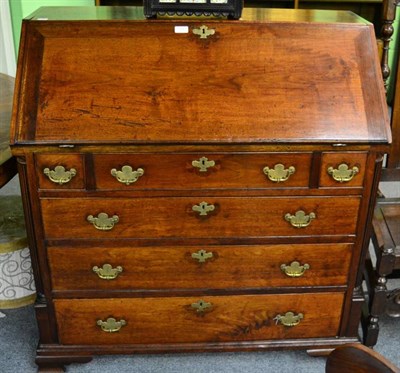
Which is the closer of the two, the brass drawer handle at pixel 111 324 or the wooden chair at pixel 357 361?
the wooden chair at pixel 357 361

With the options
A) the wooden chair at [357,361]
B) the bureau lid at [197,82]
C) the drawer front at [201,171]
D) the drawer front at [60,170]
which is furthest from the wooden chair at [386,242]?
Answer: the wooden chair at [357,361]

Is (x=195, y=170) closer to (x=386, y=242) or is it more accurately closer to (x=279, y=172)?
(x=279, y=172)

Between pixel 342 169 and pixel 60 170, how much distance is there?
80cm

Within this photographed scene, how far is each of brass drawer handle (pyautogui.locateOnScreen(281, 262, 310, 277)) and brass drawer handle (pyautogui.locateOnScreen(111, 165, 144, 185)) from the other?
55 cm

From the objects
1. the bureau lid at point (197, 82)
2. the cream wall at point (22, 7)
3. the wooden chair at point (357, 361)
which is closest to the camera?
the wooden chair at point (357, 361)

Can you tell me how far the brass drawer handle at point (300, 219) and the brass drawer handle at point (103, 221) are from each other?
52 cm

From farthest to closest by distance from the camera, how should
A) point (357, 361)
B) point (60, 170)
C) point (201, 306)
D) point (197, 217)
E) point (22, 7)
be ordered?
1. point (22, 7)
2. point (201, 306)
3. point (197, 217)
4. point (60, 170)
5. point (357, 361)

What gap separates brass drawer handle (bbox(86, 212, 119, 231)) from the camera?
1613 mm

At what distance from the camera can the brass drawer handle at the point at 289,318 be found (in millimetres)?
1812

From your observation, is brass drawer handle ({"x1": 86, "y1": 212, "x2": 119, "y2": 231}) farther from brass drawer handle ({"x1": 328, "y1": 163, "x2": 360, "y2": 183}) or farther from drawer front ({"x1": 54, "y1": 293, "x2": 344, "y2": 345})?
brass drawer handle ({"x1": 328, "y1": 163, "x2": 360, "y2": 183})

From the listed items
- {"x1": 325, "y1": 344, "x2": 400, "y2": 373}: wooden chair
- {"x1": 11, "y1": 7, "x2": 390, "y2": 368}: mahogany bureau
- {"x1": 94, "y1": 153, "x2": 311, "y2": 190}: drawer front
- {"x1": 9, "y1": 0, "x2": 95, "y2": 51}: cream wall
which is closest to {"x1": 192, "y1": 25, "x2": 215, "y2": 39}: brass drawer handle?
{"x1": 11, "y1": 7, "x2": 390, "y2": 368}: mahogany bureau

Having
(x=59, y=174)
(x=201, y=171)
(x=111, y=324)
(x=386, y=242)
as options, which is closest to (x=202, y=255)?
(x=201, y=171)

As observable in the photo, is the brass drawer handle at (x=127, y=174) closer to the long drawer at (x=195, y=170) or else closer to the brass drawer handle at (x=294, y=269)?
the long drawer at (x=195, y=170)

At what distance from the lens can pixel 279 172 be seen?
1.57 m
